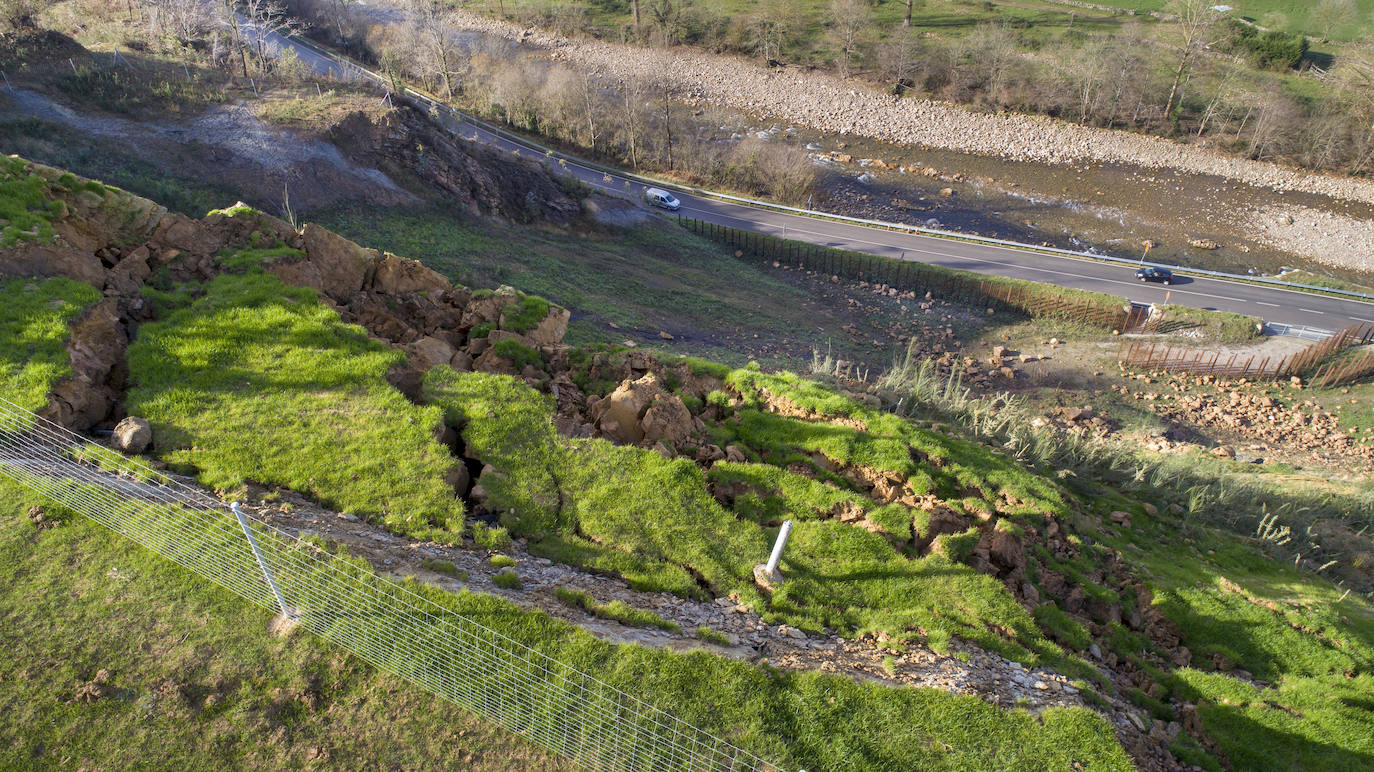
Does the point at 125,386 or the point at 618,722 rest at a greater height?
the point at 125,386

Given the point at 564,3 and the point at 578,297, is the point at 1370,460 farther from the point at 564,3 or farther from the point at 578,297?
the point at 564,3

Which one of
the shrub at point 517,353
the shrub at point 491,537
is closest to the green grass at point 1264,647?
the shrub at point 491,537

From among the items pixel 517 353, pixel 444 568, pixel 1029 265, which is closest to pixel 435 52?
pixel 1029 265

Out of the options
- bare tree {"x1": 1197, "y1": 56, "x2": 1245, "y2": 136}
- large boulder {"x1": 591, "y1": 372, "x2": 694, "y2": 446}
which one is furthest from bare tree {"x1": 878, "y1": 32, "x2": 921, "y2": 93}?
large boulder {"x1": 591, "y1": 372, "x2": 694, "y2": 446}

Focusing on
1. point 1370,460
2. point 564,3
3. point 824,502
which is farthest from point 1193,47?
point 824,502

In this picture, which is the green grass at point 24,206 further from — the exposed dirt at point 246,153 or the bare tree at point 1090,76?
the bare tree at point 1090,76

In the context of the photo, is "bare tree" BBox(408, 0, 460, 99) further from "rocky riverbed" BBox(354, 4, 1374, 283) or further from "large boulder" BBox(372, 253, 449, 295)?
"large boulder" BBox(372, 253, 449, 295)

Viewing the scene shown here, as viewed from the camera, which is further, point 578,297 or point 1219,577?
point 578,297

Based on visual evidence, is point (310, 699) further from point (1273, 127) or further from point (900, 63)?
point (1273, 127)
